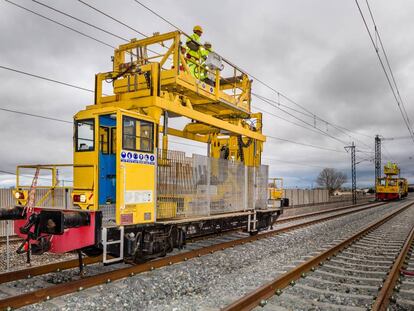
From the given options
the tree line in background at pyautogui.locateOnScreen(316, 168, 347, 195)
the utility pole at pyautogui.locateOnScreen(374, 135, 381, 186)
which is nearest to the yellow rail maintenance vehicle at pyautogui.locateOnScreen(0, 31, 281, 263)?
the utility pole at pyautogui.locateOnScreen(374, 135, 381, 186)

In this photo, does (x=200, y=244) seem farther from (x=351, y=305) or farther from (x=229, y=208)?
(x=351, y=305)

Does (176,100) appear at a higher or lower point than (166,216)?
higher

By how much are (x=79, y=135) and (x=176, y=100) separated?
2407 millimetres

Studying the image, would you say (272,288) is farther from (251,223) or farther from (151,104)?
(251,223)

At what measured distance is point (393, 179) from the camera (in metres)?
46.5

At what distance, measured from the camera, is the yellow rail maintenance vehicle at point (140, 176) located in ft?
22.5

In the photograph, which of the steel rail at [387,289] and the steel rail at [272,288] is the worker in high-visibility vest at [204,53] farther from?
the steel rail at [387,289]

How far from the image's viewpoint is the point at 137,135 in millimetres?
7723

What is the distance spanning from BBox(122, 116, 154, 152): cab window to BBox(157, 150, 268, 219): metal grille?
47 centimetres

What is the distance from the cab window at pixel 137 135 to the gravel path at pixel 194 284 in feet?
8.48

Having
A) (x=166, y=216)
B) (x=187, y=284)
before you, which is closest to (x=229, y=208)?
(x=166, y=216)

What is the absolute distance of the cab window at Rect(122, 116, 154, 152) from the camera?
7.41m

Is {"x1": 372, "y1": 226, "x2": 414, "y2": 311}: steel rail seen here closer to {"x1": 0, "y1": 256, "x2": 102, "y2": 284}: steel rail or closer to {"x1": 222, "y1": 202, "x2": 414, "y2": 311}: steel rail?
{"x1": 222, "y1": 202, "x2": 414, "y2": 311}: steel rail

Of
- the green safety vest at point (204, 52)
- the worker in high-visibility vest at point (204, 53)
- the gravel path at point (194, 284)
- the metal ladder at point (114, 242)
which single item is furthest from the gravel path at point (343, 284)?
the green safety vest at point (204, 52)
